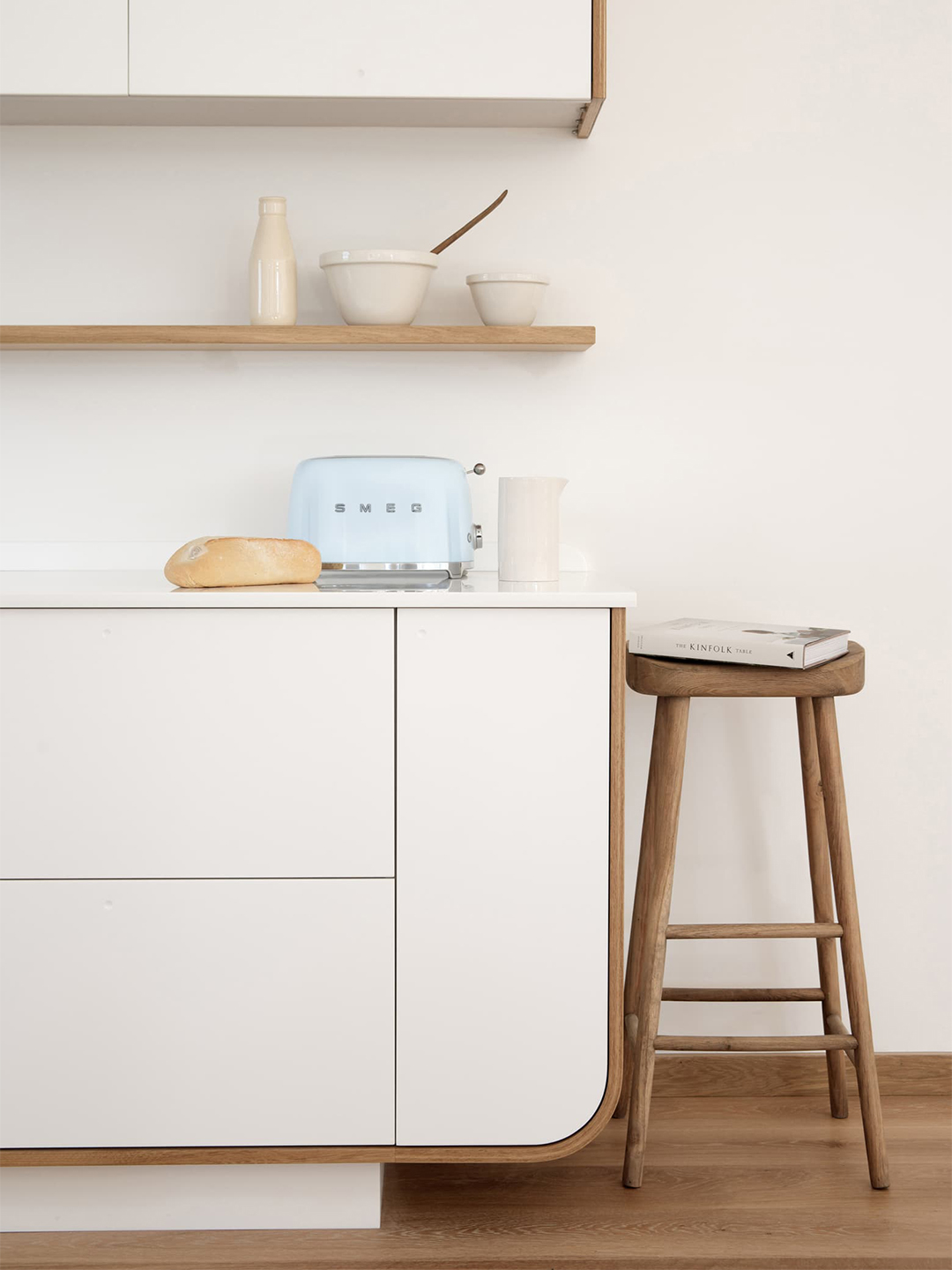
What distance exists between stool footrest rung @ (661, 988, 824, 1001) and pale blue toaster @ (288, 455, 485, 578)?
2.68ft

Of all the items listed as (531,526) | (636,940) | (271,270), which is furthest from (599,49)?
(636,940)

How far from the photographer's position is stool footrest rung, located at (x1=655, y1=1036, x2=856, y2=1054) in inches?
70.7

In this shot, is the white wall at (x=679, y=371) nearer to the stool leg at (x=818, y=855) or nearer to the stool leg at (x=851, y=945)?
the stool leg at (x=818, y=855)

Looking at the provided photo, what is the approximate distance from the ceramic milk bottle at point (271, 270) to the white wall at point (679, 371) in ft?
0.42

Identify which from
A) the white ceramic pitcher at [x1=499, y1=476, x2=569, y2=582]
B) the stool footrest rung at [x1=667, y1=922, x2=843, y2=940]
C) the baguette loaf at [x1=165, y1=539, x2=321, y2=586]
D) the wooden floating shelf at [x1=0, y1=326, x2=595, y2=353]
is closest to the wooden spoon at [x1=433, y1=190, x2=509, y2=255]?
the wooden floating shelf at [x1=0, y1=326, x2=595, y2=353]

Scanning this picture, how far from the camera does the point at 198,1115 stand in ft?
5.47

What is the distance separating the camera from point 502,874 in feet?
5.47

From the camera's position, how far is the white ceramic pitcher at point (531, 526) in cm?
175

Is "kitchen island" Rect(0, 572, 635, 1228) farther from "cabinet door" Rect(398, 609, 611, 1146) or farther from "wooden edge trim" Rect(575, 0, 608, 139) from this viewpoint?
"wooden edge trim" Rect(575, 0, 608, 139)

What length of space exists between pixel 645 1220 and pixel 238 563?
116 cm

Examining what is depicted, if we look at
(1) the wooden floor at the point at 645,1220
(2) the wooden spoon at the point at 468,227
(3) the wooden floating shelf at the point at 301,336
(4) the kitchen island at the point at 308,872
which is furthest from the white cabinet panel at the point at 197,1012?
(2) the wooden spoon at the point at 468,227

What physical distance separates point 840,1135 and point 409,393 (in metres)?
1.52

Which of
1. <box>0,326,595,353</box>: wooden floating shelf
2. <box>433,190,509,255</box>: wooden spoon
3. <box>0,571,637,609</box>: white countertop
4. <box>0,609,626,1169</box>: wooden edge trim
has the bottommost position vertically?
<box>0,609,626,1169</box>: wooden edge trim

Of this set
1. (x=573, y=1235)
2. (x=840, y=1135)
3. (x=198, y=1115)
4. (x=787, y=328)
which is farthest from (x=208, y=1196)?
(x=787, y=328)
